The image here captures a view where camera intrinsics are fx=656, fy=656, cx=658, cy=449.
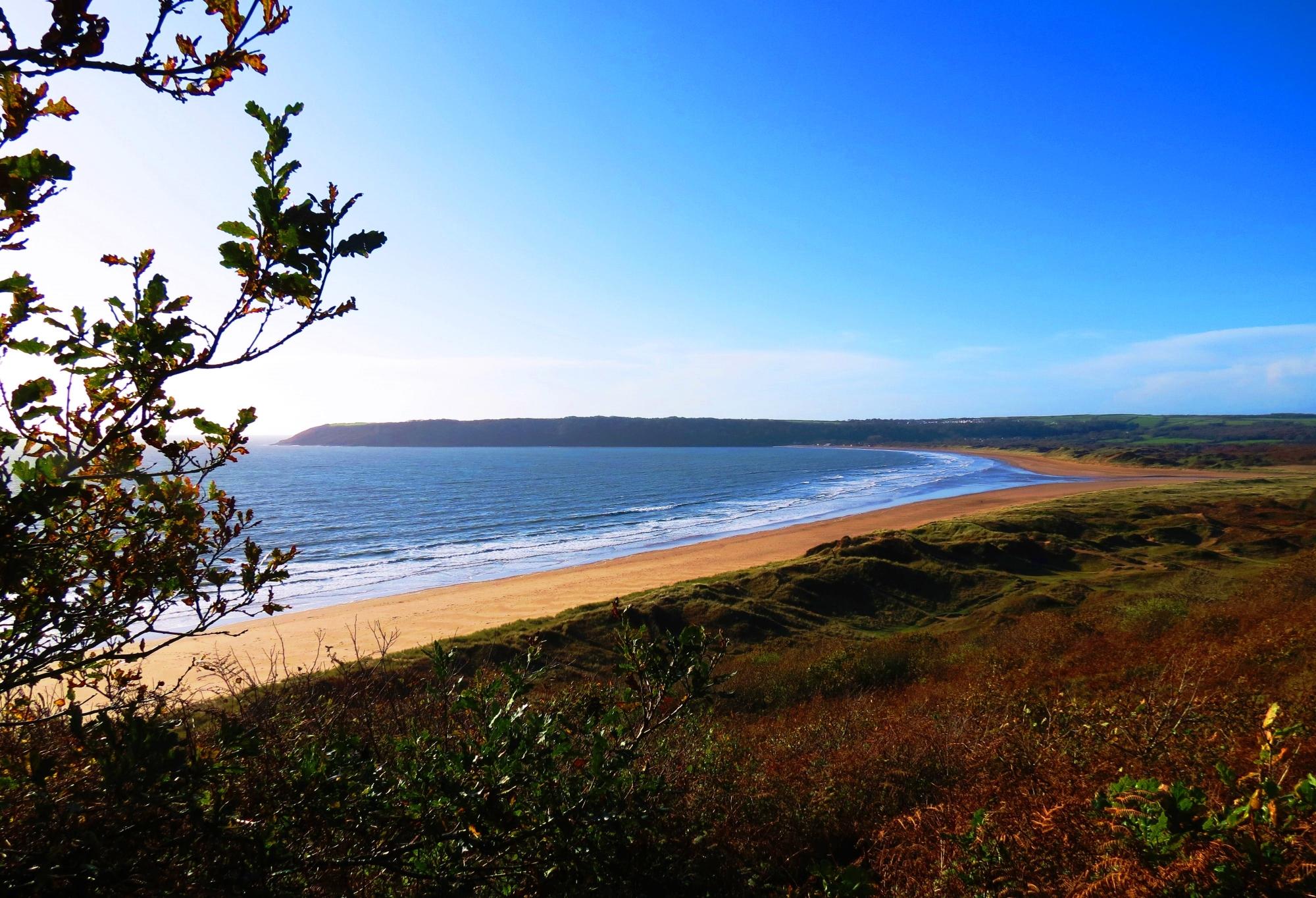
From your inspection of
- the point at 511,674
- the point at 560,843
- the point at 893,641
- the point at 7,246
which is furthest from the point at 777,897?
the point at 893,641

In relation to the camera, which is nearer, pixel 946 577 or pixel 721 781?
pixel 721 781

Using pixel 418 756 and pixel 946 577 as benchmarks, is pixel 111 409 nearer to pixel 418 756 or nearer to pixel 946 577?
pixel 418 756

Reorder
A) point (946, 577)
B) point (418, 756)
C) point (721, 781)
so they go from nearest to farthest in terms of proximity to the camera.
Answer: point (418, 756) < point (721, 781) < point (946, 577)

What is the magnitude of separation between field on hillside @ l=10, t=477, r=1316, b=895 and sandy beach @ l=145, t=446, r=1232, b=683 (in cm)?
823

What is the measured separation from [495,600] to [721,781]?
24125 millimetres

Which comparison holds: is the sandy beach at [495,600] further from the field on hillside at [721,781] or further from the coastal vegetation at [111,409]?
the coastal vegetation at [111,409]

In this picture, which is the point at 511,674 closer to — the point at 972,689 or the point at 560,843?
the point at 560,843

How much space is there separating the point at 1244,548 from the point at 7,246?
34.5 metres

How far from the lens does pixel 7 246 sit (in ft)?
6.70

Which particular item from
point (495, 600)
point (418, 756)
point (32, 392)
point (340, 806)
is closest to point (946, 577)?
point (495, 600)

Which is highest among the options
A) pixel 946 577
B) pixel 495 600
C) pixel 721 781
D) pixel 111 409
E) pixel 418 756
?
pixel 111 409

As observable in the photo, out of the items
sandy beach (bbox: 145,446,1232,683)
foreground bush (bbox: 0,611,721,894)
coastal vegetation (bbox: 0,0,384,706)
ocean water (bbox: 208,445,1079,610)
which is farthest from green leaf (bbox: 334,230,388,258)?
ocean water (bbox: 208,445,1079,610)

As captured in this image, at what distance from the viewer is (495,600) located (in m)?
28.2

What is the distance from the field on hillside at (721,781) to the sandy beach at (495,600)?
8.23m
